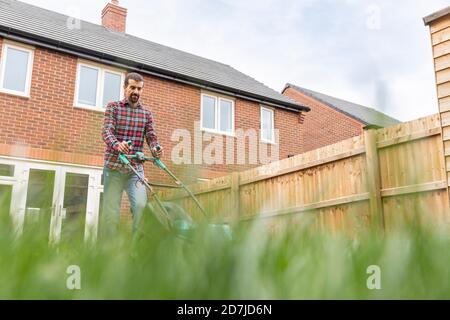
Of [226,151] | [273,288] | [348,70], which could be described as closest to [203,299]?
[273,288]

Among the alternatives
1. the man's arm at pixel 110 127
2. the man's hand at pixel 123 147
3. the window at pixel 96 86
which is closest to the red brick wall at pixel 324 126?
the window at pixel 96 86

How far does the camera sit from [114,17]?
14.3 metres

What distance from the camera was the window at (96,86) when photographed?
10.2 meters

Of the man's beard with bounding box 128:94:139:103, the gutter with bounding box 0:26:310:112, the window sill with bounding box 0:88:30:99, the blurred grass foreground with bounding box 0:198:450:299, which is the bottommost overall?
the blurred grass foreground with bounding box 0:198:450:299

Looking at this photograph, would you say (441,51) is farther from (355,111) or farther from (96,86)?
(355,111)

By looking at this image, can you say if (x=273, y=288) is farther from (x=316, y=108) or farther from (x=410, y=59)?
(x=316, y=108)

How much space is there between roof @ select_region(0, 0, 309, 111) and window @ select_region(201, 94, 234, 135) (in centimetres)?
33

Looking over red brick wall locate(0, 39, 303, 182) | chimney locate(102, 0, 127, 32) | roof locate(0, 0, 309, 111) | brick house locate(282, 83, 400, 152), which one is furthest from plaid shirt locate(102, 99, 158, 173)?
brick house locate(282, 83, 400, 152)

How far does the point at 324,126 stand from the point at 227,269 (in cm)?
2081

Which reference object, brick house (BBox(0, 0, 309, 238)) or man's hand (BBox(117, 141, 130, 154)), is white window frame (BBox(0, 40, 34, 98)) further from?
man's hand (BBox(117, 141, 130, 154))

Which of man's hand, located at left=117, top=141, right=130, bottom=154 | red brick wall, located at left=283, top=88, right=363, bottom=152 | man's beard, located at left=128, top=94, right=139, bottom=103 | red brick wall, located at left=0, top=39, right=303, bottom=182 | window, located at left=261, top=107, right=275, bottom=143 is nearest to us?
man's hand, located at left=117, top=141, right=130, bottom=154

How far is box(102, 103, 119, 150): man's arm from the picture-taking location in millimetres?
3695

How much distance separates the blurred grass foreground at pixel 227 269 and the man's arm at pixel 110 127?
3103mm

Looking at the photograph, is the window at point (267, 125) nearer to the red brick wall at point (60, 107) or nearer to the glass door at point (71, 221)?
the red brick wall at point (60, 107)
